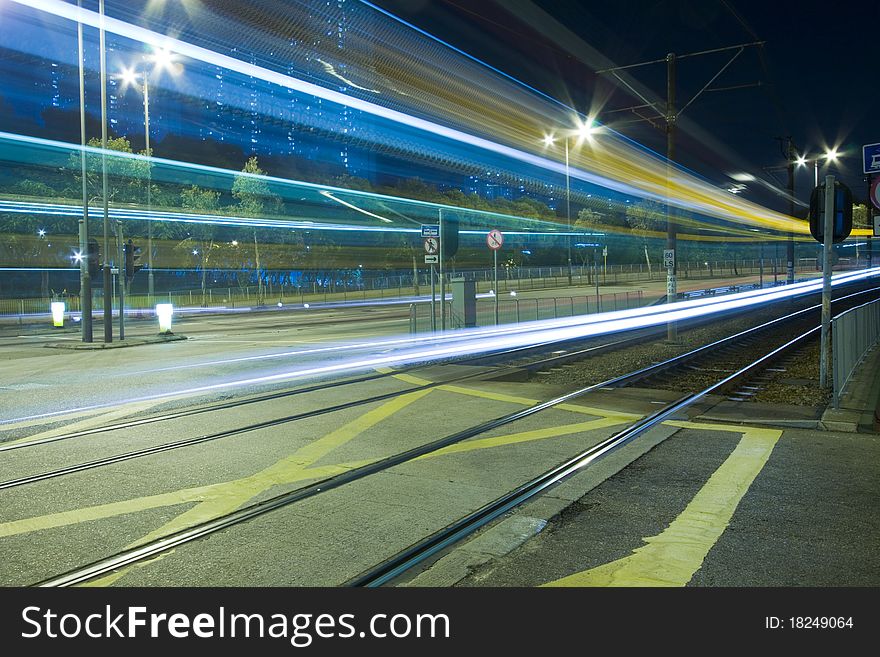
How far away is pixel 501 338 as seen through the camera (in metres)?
22.9

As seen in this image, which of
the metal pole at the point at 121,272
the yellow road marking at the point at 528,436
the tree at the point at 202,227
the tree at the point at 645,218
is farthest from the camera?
the tree at the point at 645,218

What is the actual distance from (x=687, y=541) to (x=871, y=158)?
8.34 meters

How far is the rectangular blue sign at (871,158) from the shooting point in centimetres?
1074

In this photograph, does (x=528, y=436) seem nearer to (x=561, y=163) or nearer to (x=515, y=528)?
(x=515, y=528)

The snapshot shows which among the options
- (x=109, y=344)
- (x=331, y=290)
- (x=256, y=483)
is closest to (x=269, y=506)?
(x=256, y=483)

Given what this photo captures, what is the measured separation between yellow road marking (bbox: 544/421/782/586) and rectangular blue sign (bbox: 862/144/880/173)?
18.4 ft

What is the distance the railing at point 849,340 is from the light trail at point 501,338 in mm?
4739

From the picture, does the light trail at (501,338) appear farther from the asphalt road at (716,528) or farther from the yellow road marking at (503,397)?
the asphalt road at (716,528)

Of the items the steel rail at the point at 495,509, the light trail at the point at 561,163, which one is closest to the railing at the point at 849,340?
the steel rail at the point at 495,509

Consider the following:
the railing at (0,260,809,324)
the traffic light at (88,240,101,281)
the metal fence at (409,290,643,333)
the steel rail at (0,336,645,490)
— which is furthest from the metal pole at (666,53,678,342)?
the railing at (0,260,809,324)

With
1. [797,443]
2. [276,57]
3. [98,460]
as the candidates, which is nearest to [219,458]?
[98,460]

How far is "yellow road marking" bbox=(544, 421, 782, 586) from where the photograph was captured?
4.31m

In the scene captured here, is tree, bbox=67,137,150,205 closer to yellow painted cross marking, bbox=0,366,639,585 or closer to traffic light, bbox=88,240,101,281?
traffic light, bbox=88,240,101,281

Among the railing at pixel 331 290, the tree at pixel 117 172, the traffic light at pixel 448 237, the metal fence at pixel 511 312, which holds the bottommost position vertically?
the metal fence at pixel 511 312
